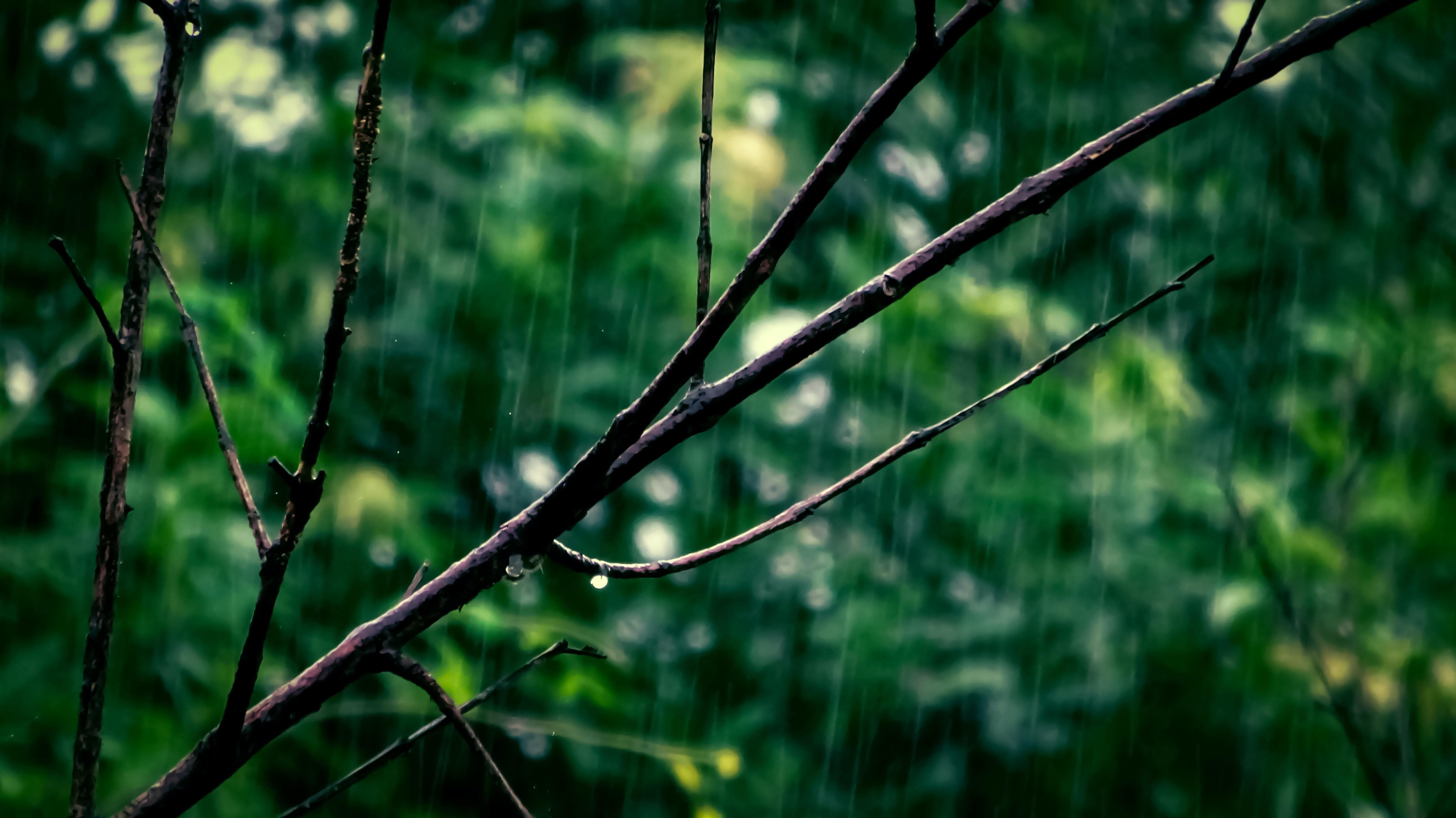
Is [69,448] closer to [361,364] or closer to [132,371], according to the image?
[361,364]

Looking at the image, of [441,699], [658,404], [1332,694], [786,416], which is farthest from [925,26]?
[786,416]

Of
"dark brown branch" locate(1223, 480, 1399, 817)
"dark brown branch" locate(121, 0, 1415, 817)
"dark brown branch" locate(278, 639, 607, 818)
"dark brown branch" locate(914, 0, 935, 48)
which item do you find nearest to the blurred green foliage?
"dark brown branch" locate(1223, 480, 1399, 817)

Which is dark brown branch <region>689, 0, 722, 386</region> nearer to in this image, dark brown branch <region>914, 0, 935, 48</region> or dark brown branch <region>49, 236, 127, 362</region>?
dark brown branch <region>914, 0, 935, 48</region>

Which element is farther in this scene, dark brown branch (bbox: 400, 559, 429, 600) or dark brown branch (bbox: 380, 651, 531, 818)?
dark brown branch (bbox: 400, 559, 429, 600)

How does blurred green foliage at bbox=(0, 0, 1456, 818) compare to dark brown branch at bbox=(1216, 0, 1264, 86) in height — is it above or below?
above

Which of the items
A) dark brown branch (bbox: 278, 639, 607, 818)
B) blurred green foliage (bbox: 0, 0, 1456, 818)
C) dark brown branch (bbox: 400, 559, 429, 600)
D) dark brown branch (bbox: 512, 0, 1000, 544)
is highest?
blurred green foliage (bbox: 0, 0, 1456, 818)

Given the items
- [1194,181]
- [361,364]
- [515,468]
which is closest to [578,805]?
[515,468]

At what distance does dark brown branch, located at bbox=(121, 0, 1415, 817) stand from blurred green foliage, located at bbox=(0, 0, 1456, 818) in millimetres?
1226

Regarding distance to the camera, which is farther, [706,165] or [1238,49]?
[706,165]

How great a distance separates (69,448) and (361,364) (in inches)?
23.8

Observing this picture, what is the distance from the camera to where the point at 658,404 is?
21.8 inches

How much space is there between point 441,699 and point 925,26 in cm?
49

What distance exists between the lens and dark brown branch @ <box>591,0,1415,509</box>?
53 centimetres

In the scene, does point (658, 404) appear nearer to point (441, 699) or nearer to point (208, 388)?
point (441, 699)
